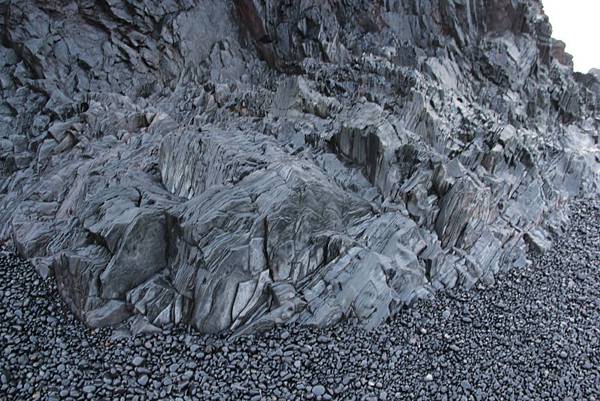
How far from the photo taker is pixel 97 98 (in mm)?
28375

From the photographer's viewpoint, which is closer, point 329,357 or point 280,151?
point 329,357

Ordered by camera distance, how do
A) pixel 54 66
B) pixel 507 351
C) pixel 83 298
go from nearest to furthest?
pixel 507 351, pixel 83 298, pixel 54 66

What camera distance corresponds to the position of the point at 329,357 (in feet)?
41.9

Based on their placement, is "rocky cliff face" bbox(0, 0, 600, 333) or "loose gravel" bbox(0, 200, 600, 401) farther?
"rocky cliff face" bbox(0, 0, 600, 333)

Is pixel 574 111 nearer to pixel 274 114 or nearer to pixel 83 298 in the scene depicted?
pixel 274 114

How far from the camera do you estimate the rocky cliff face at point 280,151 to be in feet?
47.4

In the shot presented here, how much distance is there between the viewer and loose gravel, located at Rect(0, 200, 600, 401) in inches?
468

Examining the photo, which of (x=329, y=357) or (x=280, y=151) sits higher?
(x=280, y=151)

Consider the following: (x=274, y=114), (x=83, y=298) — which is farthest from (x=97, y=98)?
(x=83, y=298)

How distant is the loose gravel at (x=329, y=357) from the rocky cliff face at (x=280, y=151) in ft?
2.67

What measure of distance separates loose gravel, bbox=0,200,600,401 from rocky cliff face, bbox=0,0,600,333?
32.1 inches

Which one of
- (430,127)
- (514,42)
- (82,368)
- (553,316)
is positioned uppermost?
(514,42)

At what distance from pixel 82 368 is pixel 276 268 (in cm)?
672

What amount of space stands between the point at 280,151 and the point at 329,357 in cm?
946
